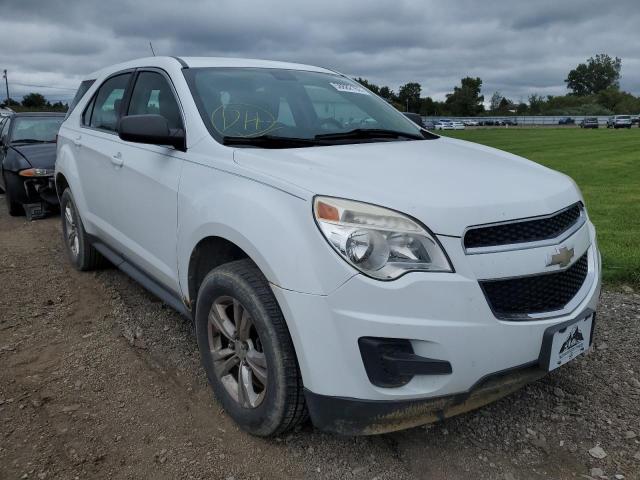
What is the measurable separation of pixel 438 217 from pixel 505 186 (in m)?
0.48

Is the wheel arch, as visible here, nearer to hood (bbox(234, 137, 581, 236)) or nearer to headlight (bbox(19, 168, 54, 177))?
hood (bbox(234, 137, 581, 236))

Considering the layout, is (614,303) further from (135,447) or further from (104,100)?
(104,100)

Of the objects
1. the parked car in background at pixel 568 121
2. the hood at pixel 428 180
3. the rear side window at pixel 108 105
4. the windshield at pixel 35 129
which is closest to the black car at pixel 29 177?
the windshield at pixel 35 129

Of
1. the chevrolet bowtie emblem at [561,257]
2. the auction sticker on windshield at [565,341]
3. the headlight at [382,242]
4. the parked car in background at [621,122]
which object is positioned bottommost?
the parked car in background at [621,122]

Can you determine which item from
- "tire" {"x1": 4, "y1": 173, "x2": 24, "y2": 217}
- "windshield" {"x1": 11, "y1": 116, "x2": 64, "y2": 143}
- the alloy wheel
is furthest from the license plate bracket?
"windshield" {"x1": 11, "y1": 116, "x2": 64, "y2": 143}

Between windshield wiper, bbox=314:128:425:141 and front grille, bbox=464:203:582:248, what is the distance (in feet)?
4.04

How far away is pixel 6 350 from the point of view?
3740 mm

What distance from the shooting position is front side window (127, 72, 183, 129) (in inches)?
133

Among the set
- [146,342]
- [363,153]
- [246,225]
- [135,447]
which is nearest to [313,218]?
[246,225]

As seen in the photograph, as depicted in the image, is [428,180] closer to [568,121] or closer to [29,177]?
[29,177]

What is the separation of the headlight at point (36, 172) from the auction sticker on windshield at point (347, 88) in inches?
238

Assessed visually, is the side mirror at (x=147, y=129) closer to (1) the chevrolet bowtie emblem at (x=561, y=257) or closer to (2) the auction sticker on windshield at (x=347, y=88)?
(2) the auction sticker on windshield at (x=347, y=88)

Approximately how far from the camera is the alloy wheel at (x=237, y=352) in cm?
258

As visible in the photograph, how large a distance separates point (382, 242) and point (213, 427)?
135 cm
